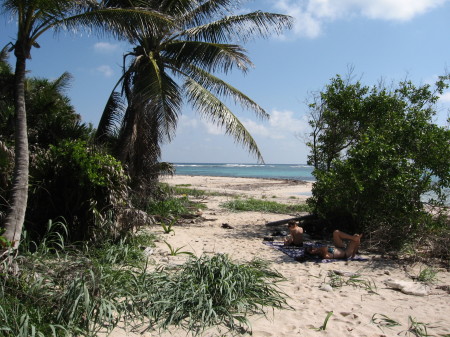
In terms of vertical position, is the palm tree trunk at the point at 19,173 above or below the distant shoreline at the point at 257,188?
above

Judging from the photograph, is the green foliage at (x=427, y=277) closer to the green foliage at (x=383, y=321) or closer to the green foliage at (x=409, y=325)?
the green foliage at (x=409, y=325)

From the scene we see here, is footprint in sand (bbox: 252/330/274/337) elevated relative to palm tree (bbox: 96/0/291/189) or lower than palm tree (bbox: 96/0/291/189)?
lower

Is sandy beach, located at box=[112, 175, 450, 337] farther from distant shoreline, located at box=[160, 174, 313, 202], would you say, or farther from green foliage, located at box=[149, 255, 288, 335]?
distant shoreline, located at box=[160, 174, 313, 202]

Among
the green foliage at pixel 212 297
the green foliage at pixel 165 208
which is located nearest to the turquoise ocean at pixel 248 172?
the green foliage at pixel 165 208

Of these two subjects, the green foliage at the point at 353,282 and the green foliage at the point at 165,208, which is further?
the green foliage at the point at 165,208

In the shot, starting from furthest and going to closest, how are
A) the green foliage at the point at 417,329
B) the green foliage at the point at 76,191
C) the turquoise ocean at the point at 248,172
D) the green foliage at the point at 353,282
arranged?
1. the turquoise ocean at the point at 248,172
2. the green foliage at the point at 76,191
3. the green foliage at the point at 353,282
4. the green foliage at the point at 417,329

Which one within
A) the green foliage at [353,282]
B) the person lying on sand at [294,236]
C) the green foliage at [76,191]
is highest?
the green foliage at [76,191]

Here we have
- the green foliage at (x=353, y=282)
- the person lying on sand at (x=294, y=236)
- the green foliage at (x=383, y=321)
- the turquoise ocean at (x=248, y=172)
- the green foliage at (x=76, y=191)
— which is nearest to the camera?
the green foliage at (x=383, y=321)

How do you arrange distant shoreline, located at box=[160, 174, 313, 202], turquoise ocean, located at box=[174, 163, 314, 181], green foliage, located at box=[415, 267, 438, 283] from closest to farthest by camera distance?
green foliage, located at box=[415, 267, 438, 283] → distant shoreline, located at box=[160, 174, 313, 202] → turquoise ocean, located at box=[174, 163, 314, 181]

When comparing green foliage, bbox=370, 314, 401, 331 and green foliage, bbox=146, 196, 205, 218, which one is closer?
green foliage, bbox=370, 314, 401, 331

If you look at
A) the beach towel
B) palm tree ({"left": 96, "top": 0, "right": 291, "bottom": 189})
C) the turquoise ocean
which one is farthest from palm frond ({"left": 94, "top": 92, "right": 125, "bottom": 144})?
the turquoise ocean

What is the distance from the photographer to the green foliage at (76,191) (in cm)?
574

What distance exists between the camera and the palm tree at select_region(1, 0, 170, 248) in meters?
4.47

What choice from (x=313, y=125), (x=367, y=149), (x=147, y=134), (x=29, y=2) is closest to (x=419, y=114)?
(x=367, y=149)
